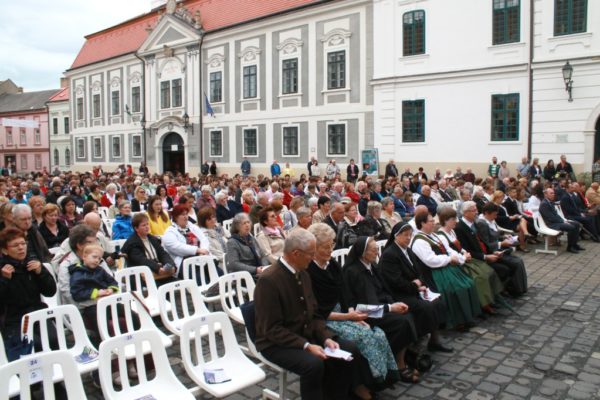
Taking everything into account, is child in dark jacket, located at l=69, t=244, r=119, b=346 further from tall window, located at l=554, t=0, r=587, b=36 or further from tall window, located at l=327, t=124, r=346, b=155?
tall window, located at l=327, t=124, r=346, b=155

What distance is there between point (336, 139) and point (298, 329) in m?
20.7

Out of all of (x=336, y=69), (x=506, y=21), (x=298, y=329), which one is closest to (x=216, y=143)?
(x=336, y=69)

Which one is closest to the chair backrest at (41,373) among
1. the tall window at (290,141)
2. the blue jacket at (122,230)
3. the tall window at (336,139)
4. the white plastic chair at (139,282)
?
the white plastic chair at (139,282)

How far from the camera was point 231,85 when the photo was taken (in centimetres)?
2823

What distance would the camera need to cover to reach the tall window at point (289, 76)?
2555 cm

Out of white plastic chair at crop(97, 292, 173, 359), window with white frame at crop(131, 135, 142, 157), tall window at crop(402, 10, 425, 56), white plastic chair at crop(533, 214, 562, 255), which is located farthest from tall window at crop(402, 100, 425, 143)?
window with white frame at crop(131, 135, 142, 157)

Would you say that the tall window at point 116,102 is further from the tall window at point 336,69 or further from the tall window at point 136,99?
the tall window at point 336,69

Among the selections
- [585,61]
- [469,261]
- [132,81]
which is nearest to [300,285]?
[469,261]

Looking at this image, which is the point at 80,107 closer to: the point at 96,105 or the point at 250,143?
the point at 96,105

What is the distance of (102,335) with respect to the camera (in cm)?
445

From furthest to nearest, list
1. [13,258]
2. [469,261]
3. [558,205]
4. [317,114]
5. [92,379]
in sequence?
1. [317,114]
2. [558,205]
3. [469,261]
4. [92,379]
5. [13,258]

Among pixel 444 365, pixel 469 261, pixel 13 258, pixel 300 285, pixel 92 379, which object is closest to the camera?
pixel 300 285

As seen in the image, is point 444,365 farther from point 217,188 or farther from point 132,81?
point 132,81

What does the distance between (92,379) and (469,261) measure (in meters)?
4.74
